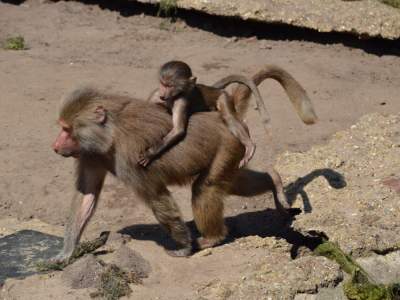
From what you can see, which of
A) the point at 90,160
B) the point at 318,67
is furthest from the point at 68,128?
the point at 318,67

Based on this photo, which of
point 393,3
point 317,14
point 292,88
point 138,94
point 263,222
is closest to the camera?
point 292,88

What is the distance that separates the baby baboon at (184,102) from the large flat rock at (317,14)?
451cm

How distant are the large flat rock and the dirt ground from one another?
405 millimetres

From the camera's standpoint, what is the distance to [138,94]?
1045cm

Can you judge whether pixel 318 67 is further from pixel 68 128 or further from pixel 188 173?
pixel 68 128

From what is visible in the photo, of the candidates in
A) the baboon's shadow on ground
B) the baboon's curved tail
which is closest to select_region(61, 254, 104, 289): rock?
the baboon's shadow on ground

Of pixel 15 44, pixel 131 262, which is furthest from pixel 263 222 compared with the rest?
pixel 15 44

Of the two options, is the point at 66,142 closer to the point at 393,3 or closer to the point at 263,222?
the point at 263,222

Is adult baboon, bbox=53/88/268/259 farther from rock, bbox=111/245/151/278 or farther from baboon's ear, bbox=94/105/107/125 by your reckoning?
rock, bbox=111/245/151/278

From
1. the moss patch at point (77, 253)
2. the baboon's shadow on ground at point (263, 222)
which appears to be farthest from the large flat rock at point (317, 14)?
the moss patch at point (77, 253)

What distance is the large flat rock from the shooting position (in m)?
11.7

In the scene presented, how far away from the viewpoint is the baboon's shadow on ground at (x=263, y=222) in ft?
25.3

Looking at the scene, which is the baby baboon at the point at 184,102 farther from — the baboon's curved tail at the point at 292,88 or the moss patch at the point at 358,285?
the moss patch at the point at 358,285

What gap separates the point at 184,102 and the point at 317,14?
5.18 meters
